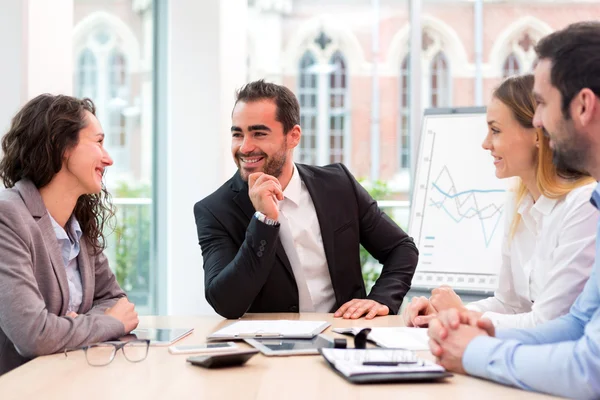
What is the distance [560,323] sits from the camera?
1.81 m

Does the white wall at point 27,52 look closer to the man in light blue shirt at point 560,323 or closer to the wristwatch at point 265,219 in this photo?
the wristwatch at point 265,219

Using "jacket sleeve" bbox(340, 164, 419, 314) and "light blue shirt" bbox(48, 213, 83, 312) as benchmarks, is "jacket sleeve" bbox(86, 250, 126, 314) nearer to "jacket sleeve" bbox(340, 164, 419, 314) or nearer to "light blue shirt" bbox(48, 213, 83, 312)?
"light blue shirt" bbox(48, 213, 83, 312)

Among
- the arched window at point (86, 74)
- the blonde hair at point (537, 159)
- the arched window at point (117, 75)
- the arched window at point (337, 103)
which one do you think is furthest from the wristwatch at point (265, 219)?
the arched window at point (337, 103)

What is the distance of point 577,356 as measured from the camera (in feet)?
4.76

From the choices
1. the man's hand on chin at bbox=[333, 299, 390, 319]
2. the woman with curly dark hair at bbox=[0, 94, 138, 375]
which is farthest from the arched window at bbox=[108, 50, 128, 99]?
the man's hand on chin at bbox=[333, 299, 390, 319]

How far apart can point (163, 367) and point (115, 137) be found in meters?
3.16

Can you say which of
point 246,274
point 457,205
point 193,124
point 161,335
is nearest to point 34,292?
Result: point 161,335

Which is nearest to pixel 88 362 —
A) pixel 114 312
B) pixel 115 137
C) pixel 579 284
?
pixel 114 312

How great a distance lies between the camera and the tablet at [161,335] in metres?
2.04

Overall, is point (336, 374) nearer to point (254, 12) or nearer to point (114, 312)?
point (114, 312)

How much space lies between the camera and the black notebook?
154 centimetres

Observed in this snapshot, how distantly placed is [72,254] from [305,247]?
983 mm

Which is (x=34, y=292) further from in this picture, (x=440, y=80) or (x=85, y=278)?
(x=440, y=80)

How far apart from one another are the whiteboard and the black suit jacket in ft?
3.20
